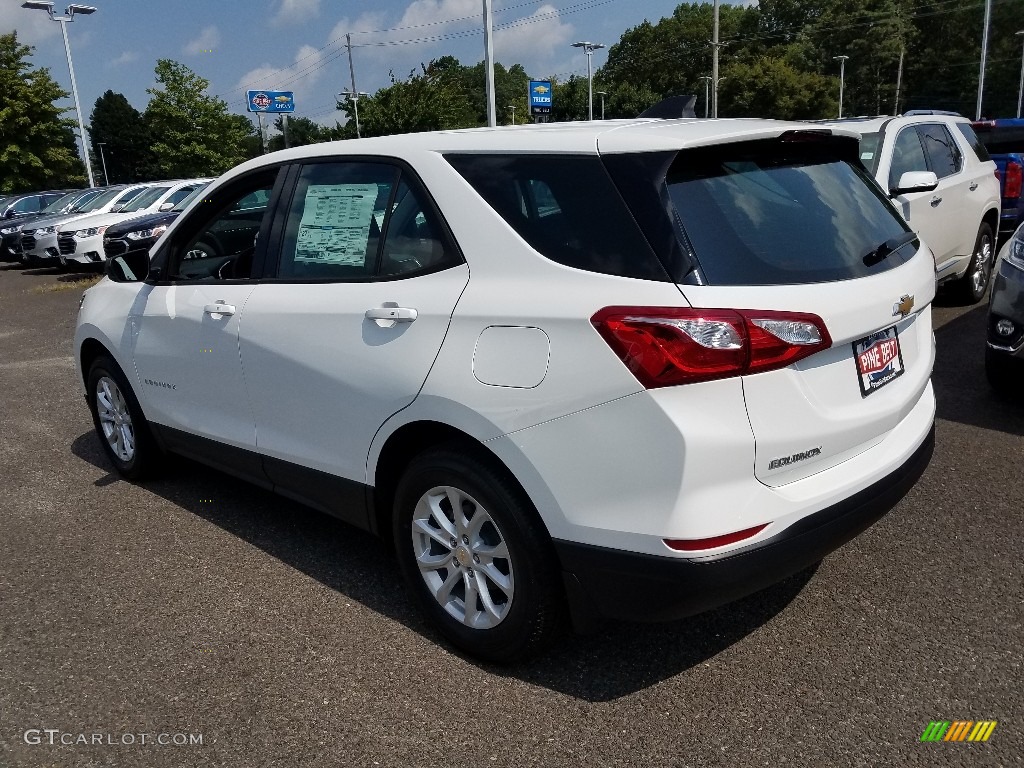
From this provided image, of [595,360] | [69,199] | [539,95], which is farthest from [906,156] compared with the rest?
[539,95]

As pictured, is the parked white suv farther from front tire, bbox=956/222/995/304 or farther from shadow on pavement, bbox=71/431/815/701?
shadow on pavement, bbox=71/431/815/701

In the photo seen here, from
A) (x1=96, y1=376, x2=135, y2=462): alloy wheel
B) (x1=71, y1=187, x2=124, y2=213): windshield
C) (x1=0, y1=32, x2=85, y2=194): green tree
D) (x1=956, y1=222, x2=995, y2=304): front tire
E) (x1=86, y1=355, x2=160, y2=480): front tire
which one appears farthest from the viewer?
(x1=0, y1=32, x2=85, y2=194): green tree

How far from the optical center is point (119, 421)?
4.94 m

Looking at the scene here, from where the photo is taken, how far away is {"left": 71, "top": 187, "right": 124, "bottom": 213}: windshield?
19.2m

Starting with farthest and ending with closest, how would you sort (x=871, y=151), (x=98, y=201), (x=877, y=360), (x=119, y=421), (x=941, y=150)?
(x=98, y=201)
(x=941, y=150)
(x=871, y=151)
(x=119, y=421)
(x=877, y=360)

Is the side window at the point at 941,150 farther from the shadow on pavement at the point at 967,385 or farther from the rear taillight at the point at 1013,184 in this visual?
the rear taillight at the point at 1013,184

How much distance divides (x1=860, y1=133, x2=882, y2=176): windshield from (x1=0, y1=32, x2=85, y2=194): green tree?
129 ft

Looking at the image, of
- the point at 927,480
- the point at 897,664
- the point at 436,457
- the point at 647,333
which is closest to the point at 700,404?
the point at 647,333

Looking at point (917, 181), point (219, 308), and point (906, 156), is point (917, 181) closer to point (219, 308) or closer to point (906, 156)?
point (906, 156)

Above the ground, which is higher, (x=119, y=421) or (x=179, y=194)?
(x=179, y=194)

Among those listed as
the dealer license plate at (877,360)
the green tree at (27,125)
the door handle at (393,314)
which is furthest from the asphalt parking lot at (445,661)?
the green tree at (27,125)

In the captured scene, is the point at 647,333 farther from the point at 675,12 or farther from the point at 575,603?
the point at 675,12

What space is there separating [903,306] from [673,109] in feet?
3.84

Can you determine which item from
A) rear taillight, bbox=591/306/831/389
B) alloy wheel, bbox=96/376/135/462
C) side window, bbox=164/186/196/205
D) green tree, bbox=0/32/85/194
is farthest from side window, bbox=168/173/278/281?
green tree, bbox=0/32/85/194
